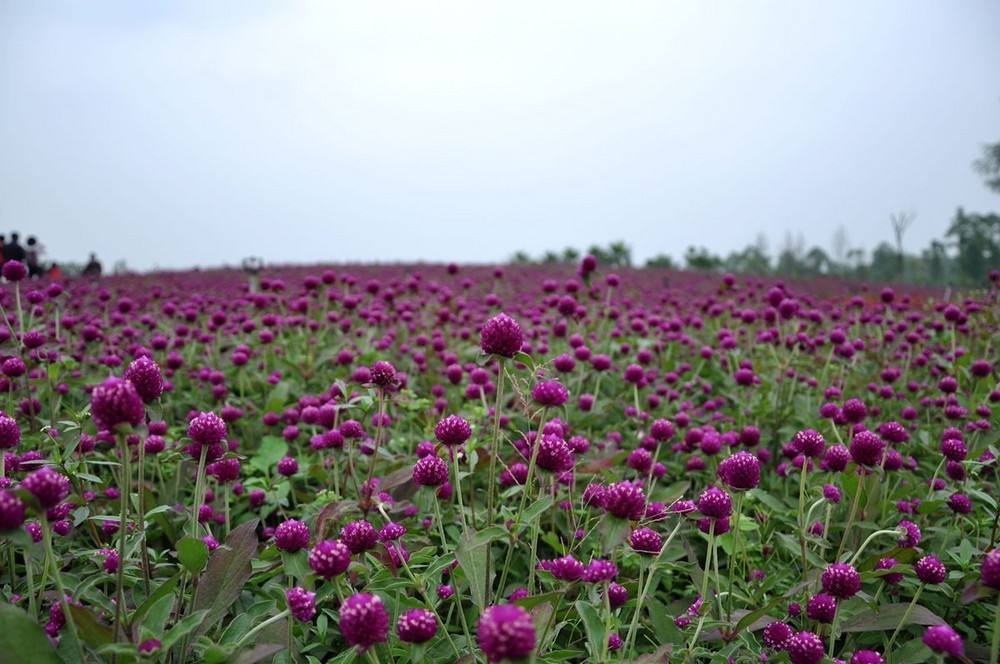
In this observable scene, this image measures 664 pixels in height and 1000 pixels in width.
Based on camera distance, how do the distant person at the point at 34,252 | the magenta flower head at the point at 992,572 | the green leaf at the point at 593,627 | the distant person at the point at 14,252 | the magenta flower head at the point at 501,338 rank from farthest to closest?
the distant person at the point at 34,252
the distant person at the point at 14,252
the magenta flower head at the point at 501,338
the green leaf at the point at 593,627
the magenta flower head at the point at 992,572

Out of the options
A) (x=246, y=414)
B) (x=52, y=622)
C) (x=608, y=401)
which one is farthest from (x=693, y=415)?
(x=52, y=622)

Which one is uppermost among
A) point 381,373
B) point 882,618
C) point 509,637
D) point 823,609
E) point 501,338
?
point 501,338

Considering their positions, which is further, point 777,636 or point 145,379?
point 777,636

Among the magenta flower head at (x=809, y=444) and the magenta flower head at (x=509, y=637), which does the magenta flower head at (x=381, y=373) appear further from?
the magenta flower head at (x=809, y=444)

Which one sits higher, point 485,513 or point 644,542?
point 644,542

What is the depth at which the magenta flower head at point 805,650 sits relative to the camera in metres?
1.47

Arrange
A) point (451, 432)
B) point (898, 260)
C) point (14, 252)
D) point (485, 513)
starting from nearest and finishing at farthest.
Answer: point (451, 432) → point (485, 513) → point (14, 252) → point (898, 260)

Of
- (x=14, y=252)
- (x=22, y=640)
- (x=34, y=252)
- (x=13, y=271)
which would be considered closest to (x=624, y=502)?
(x=22, y=640)

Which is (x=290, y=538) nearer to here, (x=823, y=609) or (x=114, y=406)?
(x=114, y=406)

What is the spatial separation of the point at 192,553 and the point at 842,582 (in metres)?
1.68

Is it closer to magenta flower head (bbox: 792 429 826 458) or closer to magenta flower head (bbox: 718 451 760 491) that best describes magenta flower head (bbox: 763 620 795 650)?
magenta flower head (bbox: 718 451 760 491)

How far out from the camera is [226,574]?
1.74 meters

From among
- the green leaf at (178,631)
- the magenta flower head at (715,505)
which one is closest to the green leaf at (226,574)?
the green leaf at (178,631)

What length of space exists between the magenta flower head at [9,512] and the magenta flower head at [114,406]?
183mm
